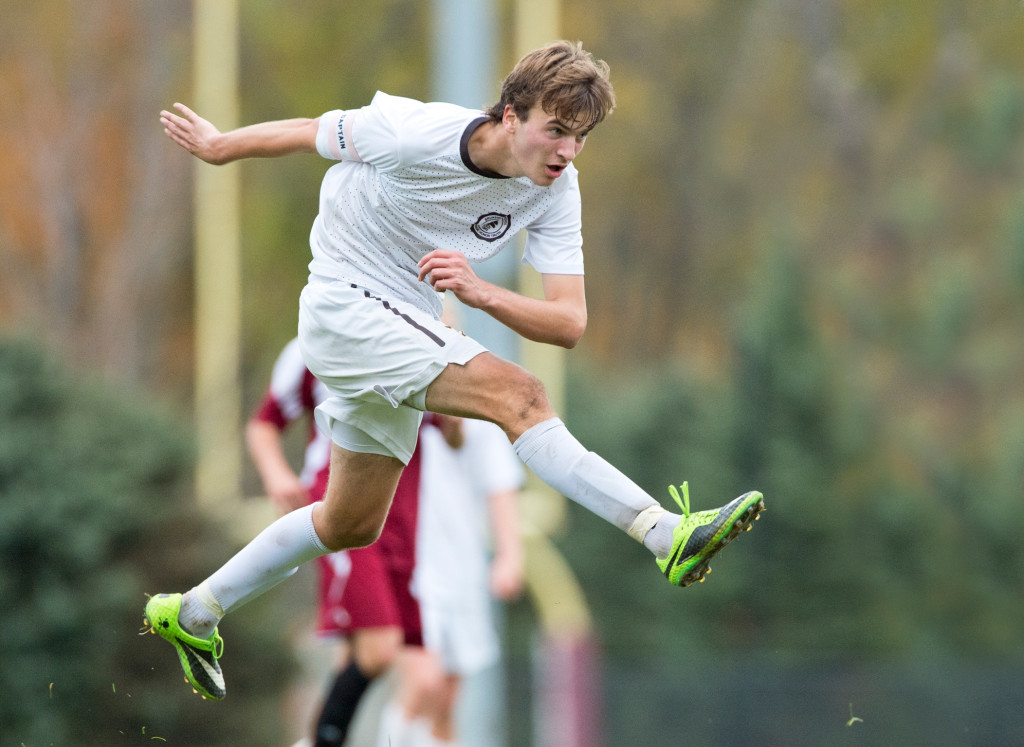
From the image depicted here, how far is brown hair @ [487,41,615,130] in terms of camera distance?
4668mm

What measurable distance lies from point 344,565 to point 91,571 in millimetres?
2742

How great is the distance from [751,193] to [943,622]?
35.5 ft

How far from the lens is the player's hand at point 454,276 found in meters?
4.61

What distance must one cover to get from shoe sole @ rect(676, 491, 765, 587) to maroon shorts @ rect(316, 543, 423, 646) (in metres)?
2.31

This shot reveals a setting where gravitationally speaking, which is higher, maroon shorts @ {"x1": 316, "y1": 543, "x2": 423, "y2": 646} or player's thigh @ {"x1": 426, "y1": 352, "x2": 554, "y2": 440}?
player's thigh @ {"x1": 426, "y1": 352, "x2": 554, "y2": 440}

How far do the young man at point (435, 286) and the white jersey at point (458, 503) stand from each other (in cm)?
257

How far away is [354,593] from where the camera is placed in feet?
21.8

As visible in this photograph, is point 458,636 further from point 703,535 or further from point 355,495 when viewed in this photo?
point 703,535

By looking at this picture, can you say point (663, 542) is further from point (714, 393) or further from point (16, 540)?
point (714, 393)

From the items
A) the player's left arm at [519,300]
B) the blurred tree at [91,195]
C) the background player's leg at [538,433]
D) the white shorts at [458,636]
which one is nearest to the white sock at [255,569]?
the background player's leg at [538,433]

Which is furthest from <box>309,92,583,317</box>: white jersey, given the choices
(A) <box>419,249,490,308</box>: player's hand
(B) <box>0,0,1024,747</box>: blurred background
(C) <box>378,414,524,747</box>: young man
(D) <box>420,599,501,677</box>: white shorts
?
(B) <box>0,0,1024,747</box>: blurred background

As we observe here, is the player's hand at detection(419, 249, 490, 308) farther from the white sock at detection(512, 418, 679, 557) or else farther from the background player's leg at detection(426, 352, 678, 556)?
the white sock at detection(512, 418, 679, 557)

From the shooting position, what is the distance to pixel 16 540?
8.62 meters

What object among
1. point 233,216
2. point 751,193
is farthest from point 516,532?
point 751,193
